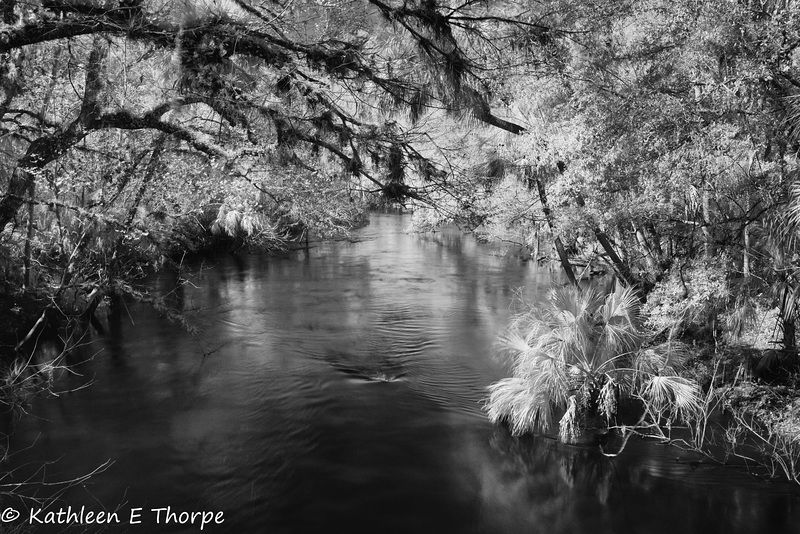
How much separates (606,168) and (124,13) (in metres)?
7.53

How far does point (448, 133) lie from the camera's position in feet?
17.8

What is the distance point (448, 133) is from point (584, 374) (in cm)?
431

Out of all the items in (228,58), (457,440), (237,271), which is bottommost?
(457,440)

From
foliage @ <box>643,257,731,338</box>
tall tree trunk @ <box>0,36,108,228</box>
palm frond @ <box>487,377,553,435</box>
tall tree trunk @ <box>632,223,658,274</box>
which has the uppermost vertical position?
tall tree trunk @ <box>0,36,108,228</box>

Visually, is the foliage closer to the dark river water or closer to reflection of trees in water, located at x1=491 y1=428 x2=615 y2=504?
the dark river water

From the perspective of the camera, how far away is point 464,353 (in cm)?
1174

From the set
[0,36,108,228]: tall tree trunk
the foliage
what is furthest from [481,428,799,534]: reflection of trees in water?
[0,36,108,228]: tall tree trunk

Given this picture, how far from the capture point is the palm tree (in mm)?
7477

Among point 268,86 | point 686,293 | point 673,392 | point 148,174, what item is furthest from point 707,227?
point 148,174

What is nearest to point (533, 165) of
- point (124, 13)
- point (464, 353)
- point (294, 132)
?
point (464, 353)

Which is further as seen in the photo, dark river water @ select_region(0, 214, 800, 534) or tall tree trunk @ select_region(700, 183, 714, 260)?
tall tree trunk @ select_region(700, 183, 714, 260)

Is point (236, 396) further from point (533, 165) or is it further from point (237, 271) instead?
point (237, 271)

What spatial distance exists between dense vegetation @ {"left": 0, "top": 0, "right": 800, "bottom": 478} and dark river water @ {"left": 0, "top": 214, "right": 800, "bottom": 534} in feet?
3.95

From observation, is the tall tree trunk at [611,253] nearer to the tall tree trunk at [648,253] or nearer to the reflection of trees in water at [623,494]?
the tall tree trunk at [648,253]
